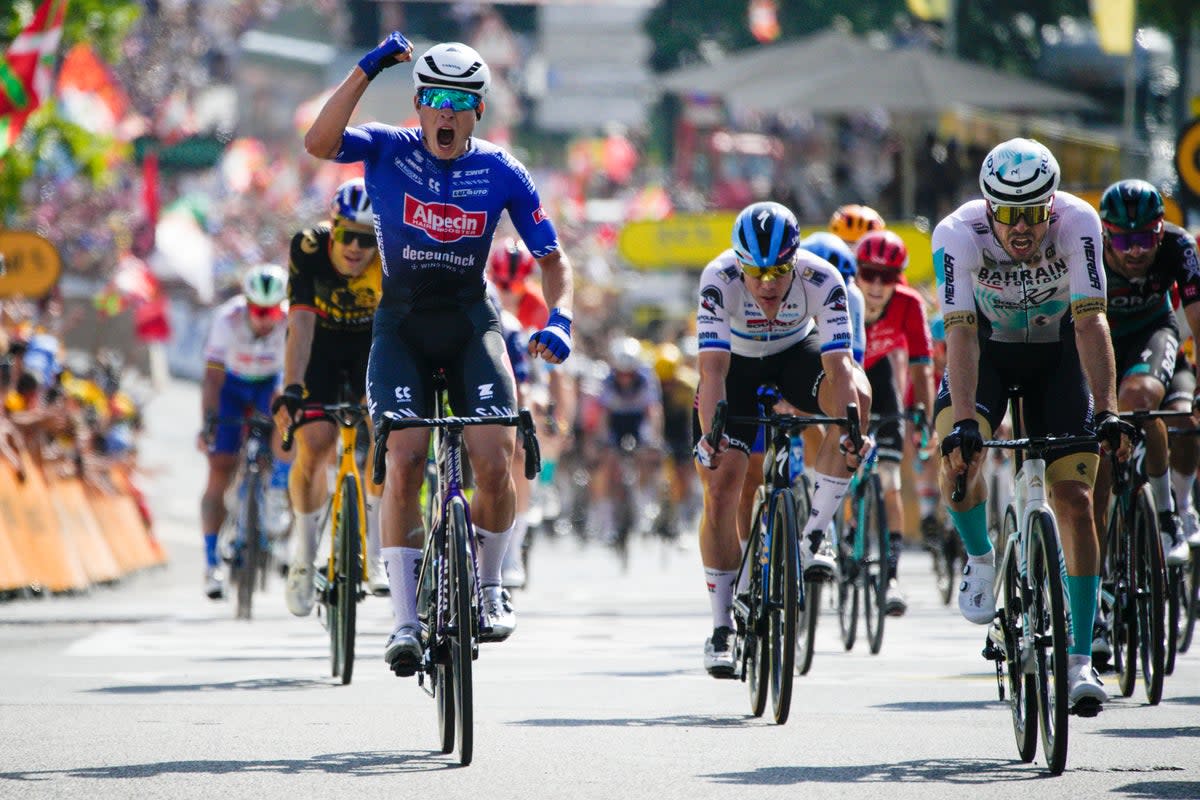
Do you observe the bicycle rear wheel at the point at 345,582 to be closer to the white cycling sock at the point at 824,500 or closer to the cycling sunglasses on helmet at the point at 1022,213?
the white cycling sock at the point at 824,500

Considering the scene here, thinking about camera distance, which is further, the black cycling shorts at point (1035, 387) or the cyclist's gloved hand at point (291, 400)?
the cyclist's gloved hand at point (291, 400)

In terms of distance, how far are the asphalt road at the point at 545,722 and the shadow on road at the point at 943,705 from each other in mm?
20

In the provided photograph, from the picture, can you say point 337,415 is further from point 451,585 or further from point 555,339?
point 451,585

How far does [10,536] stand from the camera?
51.5 feet

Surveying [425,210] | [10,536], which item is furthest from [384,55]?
[10,536]

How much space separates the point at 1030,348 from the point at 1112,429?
0.75 m

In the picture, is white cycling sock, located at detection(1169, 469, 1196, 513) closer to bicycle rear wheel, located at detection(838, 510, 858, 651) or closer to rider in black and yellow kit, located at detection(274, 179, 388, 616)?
bicycle rear wheel, located at detection(838, 510, 858, 651)

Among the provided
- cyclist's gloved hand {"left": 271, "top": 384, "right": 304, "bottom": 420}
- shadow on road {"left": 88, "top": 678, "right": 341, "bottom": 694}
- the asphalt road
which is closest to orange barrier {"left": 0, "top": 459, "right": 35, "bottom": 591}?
the asphalt road

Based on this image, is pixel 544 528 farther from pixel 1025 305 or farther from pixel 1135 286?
pixel 1025 305

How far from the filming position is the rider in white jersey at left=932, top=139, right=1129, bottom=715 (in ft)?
26.3

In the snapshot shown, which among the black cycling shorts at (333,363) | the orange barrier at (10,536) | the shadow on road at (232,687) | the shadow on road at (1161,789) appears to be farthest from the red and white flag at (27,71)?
the shadow on road at (1161,789)

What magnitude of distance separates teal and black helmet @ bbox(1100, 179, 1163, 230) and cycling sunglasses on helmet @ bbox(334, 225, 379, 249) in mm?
3431

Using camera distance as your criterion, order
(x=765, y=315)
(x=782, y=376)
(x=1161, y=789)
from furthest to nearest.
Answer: (x=782, y=376) < (x=765, y=315) < (x=1161, y=789)

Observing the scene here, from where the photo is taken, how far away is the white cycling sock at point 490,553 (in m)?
8.43
